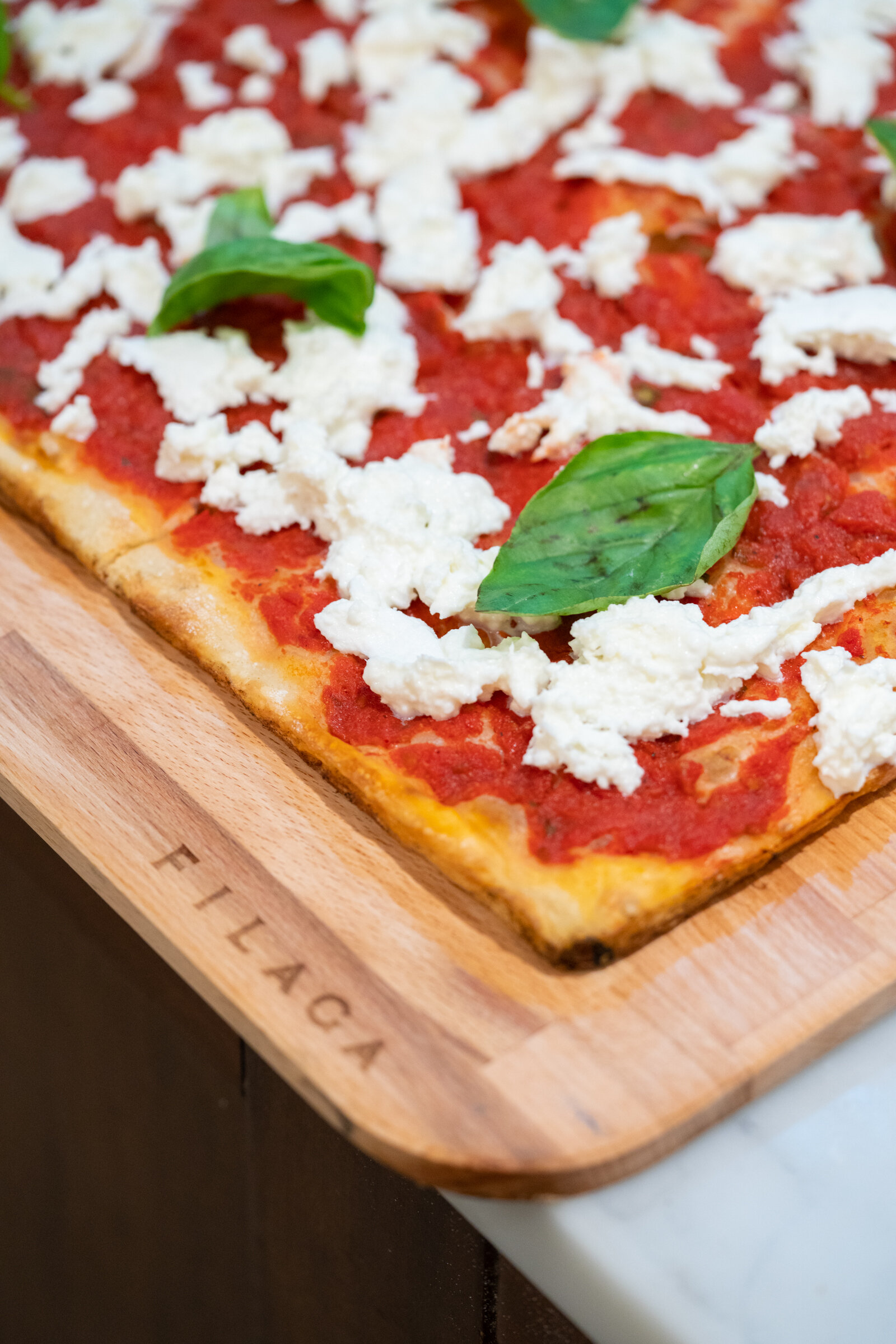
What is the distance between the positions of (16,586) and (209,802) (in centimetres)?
52

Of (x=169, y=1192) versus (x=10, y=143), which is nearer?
(x=169, y=1192)

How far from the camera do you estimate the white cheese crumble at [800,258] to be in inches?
80.5

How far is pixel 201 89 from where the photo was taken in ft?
8.13

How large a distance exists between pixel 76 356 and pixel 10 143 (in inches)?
27.0

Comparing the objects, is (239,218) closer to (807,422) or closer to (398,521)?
(398,521)

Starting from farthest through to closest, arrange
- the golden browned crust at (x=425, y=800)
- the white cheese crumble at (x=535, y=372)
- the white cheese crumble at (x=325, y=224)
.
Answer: the white cheese crumble at (x=325, y=224), the white cheese crumble at (x=535, y=372), the golden browned crust at (x=425, y=800)

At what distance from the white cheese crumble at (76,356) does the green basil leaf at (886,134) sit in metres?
1.25

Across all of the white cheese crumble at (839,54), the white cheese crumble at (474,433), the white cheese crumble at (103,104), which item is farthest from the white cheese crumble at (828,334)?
the white cheese crumble at (103,104)

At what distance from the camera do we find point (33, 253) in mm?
2145

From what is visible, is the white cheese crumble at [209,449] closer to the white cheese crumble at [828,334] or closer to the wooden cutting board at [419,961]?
the wooden cutting board at [419,961]

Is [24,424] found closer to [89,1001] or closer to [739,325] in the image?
[89,1001]

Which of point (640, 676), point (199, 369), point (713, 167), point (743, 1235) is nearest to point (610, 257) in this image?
point (713, 167)

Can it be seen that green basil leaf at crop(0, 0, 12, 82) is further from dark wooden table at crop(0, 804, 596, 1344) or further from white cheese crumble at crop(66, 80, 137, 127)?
dark wooden table at crop(0, 804, 596, 1344)

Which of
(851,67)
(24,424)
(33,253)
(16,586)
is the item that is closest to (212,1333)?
(16,586)
